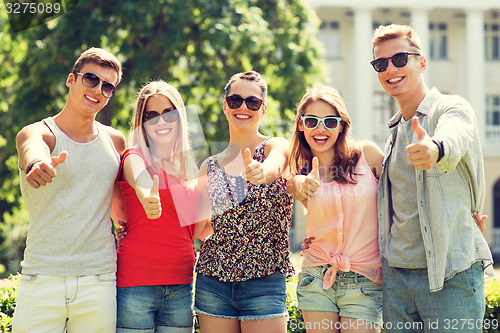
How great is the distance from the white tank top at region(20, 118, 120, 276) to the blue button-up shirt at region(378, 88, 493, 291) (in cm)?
177

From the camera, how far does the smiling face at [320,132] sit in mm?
3332

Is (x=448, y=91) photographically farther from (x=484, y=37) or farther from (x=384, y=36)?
(x=384, y=36)

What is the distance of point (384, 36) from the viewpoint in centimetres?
326

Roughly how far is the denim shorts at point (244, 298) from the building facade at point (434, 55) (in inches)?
716

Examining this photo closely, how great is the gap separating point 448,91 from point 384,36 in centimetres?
2129

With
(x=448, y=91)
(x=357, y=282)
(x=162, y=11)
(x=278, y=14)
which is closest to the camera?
(x=357, y=282)

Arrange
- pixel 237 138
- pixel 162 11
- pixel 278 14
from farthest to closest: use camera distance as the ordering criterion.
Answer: pixel 278 14 → pixel 162 11 → pixel 237 138

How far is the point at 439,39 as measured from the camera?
76.2 ft

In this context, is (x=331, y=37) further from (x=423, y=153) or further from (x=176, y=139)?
(x=423, y=153)

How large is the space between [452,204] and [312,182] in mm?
742

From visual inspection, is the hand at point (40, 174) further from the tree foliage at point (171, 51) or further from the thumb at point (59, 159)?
the tree foliage at point (171, 51)

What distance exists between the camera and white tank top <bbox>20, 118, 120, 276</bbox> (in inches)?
121

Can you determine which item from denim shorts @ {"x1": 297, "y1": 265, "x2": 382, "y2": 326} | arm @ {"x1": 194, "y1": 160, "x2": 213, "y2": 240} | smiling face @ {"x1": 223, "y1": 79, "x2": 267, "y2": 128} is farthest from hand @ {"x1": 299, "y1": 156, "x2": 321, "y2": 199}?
arm @ {"x1": 194, "y1": 160, "x2": 213, "y2": 240}

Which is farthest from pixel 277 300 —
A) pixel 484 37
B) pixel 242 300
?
pixel 484 37
